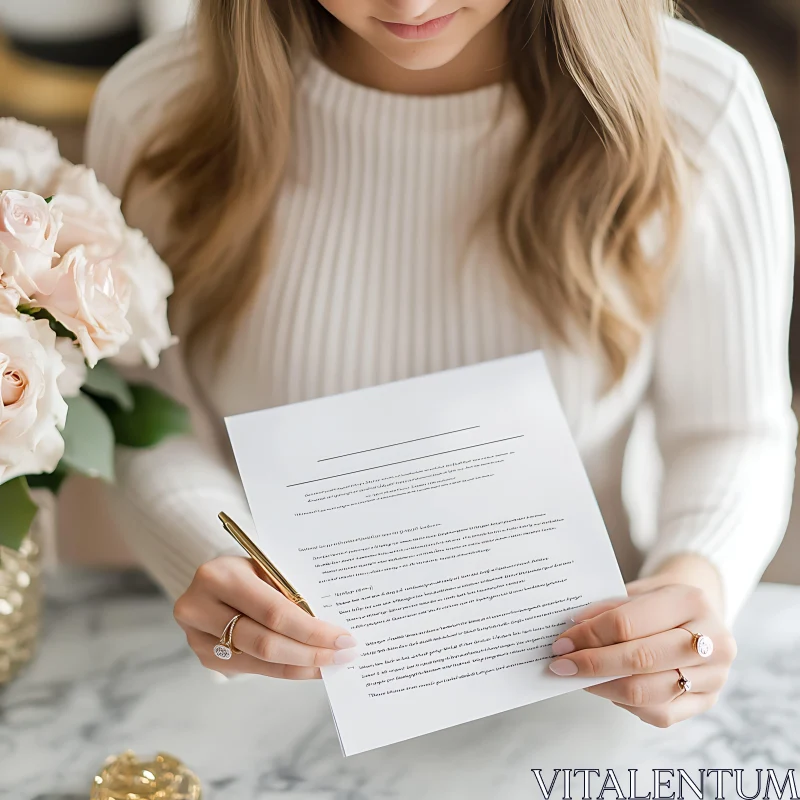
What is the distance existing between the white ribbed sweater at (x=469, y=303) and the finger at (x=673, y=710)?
0.14 meters

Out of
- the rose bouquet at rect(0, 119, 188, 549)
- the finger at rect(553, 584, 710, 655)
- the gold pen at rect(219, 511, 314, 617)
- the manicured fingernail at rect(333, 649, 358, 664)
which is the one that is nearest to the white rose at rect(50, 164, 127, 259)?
the rose bouquet at rect(0, 119, 188, 549)

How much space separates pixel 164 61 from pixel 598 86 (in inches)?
17.9

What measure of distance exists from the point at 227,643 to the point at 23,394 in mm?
240

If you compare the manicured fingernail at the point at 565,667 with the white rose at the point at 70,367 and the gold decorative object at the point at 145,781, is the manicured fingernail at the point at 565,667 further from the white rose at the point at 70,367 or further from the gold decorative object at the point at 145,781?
the white rose at the point at 70,367

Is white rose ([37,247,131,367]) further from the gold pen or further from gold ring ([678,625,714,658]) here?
gold ring ([678,625,714,658])

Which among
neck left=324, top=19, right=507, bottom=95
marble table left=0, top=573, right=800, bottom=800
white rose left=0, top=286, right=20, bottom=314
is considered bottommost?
marble table left=0, top=573, right=800, bottom=800

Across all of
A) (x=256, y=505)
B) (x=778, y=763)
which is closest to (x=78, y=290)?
(x=256, y=505)

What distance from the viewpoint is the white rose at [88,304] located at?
24.4 inches

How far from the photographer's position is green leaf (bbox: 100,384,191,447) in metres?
0.81

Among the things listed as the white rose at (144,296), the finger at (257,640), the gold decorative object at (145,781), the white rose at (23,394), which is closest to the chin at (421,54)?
the white rose at (144,296)

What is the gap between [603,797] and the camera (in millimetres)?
687

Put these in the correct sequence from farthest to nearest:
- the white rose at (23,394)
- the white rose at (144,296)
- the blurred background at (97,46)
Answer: the blurred background at (97,46)
the white rose at (144,296)
the white rose at (23,394)

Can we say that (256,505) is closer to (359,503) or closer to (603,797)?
(359,503)

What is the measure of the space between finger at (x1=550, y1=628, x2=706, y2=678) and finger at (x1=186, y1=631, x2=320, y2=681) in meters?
0.18
